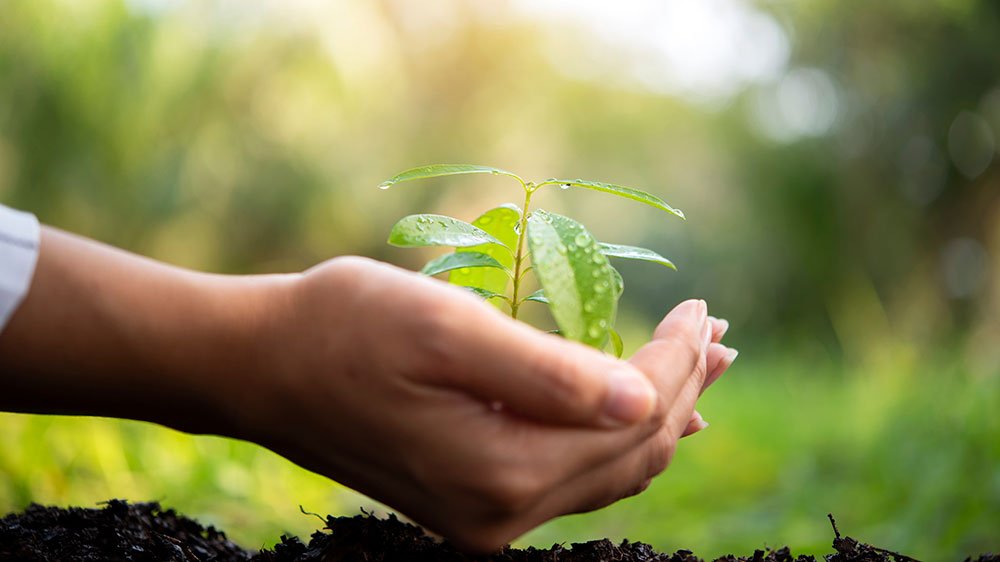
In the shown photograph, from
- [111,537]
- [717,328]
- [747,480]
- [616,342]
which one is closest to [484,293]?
[616,342]

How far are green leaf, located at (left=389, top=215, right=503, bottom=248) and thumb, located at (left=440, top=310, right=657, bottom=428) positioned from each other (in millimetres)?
189

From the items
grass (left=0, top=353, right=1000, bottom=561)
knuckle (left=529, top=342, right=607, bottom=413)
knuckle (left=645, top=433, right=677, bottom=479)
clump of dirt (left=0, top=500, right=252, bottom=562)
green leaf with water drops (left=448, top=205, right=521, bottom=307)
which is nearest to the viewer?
knuckle (left=529, top=342, right=607, bottom=413)

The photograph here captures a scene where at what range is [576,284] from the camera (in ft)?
2.10

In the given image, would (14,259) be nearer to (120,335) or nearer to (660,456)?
(120,335)

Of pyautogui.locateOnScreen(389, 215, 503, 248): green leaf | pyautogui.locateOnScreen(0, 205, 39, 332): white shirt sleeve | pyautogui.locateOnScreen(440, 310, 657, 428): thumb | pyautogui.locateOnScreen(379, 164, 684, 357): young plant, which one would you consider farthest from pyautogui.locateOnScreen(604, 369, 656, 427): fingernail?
pyautogui.locateOnScreen(0, 205, 39, 332): white shirt sleeve

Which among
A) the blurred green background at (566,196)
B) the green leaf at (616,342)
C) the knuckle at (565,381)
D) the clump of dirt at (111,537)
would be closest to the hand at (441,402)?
the knuckle at (565,381)

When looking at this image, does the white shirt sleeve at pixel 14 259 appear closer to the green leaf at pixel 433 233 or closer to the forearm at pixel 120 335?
the forearm at pixel 120 335

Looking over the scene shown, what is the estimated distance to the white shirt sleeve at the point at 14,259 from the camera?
1.73ft

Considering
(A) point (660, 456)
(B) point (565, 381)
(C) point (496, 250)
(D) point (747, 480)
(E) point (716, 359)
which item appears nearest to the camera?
(B) point (565, 381)

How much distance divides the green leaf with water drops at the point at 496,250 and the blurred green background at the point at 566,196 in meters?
0.79

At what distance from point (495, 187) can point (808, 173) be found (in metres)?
2.79

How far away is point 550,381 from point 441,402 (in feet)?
0.29

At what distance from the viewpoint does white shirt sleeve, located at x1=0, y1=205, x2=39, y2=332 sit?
529mm

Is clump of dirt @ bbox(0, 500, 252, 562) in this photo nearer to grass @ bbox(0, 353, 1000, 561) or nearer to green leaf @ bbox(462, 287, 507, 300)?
green leaf @ bbox(462, 287, 507, 300)
